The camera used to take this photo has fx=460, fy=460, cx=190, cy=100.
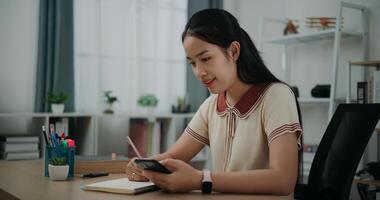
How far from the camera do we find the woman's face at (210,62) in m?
1.42

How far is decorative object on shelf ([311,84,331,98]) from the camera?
3.20 m

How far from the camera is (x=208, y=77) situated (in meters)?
1.45

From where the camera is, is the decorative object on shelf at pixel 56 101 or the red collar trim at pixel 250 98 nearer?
the red collar trim at pixel 250 98

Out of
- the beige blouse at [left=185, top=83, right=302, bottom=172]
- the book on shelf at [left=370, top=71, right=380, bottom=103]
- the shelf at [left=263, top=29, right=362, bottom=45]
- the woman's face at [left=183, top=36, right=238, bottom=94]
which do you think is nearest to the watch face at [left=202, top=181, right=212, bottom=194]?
the beige blouse at [left=185, top=83, right=302, bottom=172]

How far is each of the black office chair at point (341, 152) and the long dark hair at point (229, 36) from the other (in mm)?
82

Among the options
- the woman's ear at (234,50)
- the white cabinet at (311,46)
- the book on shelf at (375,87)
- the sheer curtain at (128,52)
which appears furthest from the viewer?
the sheer curtain at (128,52)

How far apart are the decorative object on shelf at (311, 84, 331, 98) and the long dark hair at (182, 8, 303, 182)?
177cm

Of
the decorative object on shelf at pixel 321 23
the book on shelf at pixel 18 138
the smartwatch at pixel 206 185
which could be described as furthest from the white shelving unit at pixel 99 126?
the smartwatch at pixel 206 185

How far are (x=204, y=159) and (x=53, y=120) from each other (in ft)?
4.01

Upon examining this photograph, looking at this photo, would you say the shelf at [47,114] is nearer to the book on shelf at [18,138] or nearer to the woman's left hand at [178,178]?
the book on shelf at [18,138]

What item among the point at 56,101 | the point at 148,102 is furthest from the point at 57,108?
the point at 148,102

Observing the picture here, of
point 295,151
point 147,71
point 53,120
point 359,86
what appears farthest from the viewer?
point 147,71

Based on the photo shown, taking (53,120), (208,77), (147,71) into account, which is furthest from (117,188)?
(147,71)

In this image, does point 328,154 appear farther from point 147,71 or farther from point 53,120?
point 147,71
